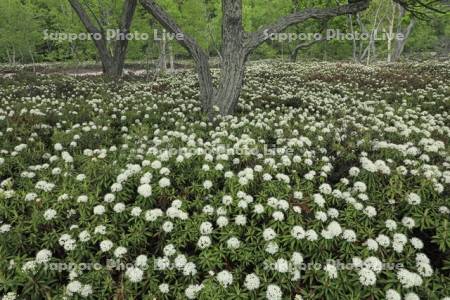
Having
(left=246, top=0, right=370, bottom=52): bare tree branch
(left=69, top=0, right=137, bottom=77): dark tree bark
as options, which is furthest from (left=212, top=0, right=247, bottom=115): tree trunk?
(left=69, top=0, right=137, bottom=77): dark tree bark

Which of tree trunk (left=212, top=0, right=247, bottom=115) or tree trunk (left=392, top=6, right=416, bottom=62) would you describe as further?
tree trunk (left=392, top=6, right=416, bottom=62)

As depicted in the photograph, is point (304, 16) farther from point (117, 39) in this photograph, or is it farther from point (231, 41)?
point (117, 39)

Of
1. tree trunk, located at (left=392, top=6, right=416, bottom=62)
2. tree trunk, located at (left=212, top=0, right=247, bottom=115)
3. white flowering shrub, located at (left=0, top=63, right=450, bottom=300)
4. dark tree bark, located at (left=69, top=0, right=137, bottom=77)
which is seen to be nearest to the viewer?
white flowering shrub, located at (left=0, top=63, right=450, bottom=300)

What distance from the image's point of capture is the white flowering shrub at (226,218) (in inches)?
154

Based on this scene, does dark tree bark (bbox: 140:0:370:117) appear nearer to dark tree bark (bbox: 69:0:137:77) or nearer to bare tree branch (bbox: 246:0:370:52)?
bare tree branch (bbox: 246:0:370:52)

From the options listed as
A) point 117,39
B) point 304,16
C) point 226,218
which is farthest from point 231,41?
point 117,39

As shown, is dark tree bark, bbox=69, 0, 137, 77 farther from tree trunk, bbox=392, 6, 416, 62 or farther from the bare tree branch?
tree trunk, bbox=392, 6, 416, 62

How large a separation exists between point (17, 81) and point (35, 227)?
15.5m

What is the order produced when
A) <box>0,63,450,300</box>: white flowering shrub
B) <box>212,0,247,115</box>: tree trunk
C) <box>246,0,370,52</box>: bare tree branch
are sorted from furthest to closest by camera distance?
<box>212,0,247,115</box>: tree trunk < <box>246,0,370,52</box>: bare tree branch < <box>0,63,450,300</box>: white flowering shrub

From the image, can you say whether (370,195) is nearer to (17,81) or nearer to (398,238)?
(398,238)

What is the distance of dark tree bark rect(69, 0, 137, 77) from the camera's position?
17480 millimetres

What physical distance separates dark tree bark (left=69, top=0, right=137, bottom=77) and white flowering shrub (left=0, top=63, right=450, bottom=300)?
11724mm

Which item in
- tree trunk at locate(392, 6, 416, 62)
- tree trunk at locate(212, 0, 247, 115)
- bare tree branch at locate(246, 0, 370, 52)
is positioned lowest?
tree trunk at locate(212, 0, 247, 115)

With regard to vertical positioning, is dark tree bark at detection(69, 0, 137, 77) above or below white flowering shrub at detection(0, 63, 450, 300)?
above
